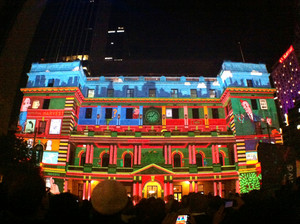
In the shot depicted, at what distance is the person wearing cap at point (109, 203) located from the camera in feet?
7.64

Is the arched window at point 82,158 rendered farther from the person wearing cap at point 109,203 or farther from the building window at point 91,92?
the person wearing cap at point 109,203

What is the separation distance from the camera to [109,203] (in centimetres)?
234

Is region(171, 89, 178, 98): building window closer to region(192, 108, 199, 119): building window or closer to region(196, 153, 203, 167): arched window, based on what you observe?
region(192, 108, 199, 119): building window

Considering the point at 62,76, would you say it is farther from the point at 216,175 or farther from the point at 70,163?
the point at 216,175

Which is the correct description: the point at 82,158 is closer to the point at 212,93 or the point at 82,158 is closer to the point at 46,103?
the point at 46,103

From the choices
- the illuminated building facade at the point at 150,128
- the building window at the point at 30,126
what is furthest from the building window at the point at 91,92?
the building window at the point at 30,126

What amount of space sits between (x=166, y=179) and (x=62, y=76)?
23277 mm

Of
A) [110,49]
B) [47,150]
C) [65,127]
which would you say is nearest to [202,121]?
[65,127]

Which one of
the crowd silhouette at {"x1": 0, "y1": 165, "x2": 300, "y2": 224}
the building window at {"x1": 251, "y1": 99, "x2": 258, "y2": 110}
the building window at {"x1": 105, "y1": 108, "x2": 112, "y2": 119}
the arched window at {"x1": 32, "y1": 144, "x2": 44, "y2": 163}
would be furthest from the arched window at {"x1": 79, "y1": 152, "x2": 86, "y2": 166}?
the crowd silhouette at {"x1": 0, "y1": 165, "x2": 300, "y2": 224}

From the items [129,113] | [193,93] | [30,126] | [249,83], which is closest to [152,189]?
[129,113]

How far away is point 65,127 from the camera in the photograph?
29.4m

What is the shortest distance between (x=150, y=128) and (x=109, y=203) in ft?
99.0

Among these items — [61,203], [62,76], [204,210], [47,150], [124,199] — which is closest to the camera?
[124,199]

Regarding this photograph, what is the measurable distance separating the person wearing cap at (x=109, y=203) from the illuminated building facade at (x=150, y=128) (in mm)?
25121
